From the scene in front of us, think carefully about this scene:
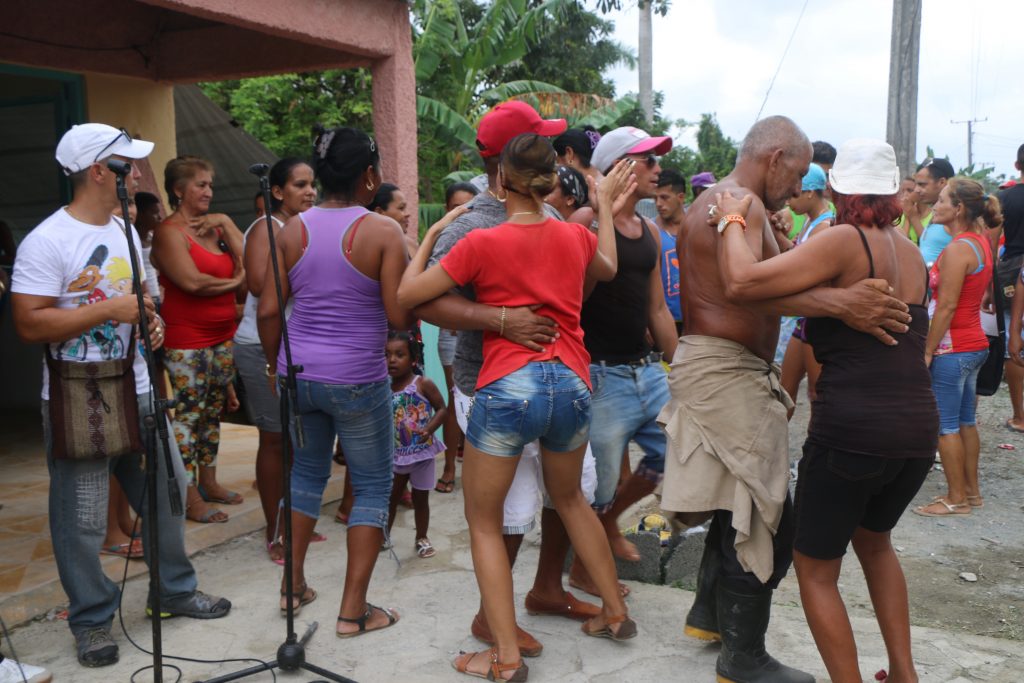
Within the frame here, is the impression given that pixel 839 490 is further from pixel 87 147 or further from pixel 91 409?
pixel 87 147

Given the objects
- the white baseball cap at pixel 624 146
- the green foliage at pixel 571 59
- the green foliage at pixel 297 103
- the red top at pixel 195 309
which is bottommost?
the red top at pixel 195 309

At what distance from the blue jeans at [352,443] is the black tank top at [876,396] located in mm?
1770

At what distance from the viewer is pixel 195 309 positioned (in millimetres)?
5160

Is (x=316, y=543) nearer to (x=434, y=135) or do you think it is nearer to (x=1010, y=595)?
(x=1010, y=595)

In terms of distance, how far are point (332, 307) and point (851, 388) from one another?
2.04 meters

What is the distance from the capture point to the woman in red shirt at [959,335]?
568 centimetres

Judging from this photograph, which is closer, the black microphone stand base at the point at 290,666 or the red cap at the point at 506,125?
the black microphone stand base at the point at 290,666

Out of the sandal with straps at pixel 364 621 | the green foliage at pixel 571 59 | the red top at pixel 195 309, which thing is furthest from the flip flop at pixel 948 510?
the green foliage at pixel 571 59

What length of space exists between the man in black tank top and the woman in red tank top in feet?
7.49

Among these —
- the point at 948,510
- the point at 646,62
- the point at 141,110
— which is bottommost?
the point at 948,510

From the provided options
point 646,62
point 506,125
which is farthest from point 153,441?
point 646,62

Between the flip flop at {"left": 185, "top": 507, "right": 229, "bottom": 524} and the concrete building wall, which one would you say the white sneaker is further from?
the concrete building wall

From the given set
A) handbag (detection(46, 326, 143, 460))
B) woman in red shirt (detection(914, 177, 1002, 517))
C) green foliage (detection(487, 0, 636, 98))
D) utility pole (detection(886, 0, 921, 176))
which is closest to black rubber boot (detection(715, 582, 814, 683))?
handbag (detection(46, 326, 143, 460))

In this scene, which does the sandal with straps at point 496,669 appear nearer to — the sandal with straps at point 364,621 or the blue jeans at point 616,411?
the sandal with straps at point 364,621
